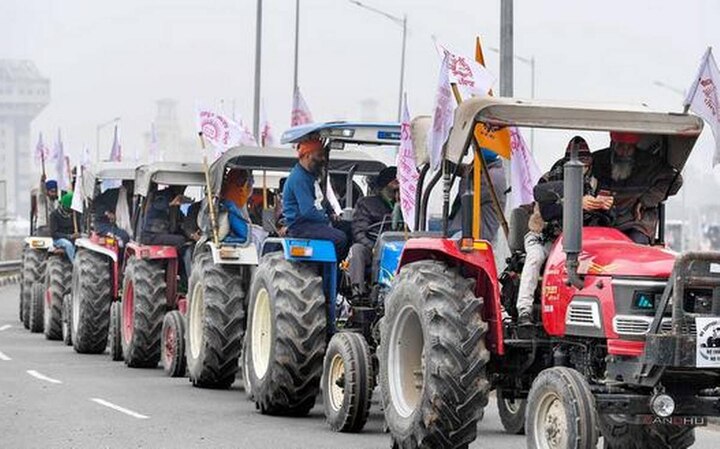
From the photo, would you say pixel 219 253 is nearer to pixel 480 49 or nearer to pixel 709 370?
pixel 480 49

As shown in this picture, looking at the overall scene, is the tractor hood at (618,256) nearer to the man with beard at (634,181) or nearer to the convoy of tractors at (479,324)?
the convoy of tractors at (479,324)

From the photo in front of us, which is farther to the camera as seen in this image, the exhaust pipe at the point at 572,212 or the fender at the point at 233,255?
the fender at the point at 233,255

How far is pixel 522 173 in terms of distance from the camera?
1433 centimetres

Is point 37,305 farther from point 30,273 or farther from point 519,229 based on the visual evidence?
point 519,229

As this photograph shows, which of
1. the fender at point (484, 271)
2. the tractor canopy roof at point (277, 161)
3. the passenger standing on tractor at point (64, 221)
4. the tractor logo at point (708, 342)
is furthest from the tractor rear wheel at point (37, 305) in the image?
the tractor logo at point (708, 342)

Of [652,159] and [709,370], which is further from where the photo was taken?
[652,159]

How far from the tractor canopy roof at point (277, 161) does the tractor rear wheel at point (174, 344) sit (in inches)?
63.2

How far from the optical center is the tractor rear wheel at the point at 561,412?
35.8 ft

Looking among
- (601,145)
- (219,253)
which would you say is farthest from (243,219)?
(601,145)

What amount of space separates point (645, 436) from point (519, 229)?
5.36 feet

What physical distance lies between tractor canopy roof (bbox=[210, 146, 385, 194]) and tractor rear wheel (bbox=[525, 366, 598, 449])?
8495 millimetres

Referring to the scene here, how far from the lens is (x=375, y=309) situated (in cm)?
1597

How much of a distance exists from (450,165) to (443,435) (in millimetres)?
1943

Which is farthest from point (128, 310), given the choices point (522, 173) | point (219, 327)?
point (522, 173)
